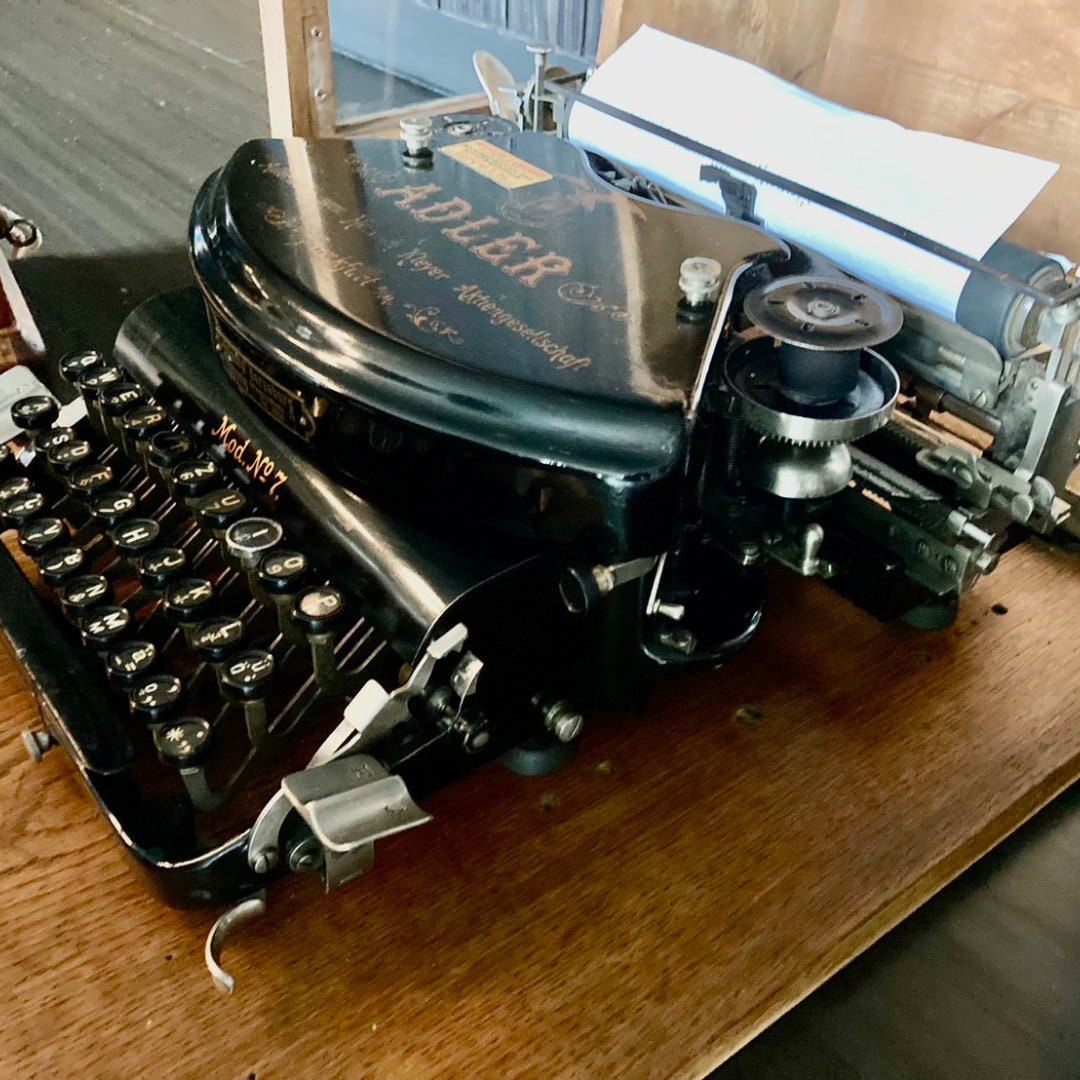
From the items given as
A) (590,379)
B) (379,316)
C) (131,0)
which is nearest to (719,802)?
(590,379)

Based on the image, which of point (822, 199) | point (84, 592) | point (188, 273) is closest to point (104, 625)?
point (84, 592)

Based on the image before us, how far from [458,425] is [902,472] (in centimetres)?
54

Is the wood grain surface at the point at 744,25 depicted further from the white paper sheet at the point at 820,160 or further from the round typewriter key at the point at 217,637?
the round typewriter key at the point at 217,637

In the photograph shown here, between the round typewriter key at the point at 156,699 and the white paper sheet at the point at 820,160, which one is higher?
the white paper sheet at the point at 820,160

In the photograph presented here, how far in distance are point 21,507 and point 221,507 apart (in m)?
0.30

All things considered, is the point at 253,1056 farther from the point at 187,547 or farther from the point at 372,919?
the point at 187,547

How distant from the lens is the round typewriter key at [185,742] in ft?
3.57

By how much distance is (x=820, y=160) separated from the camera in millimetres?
1312

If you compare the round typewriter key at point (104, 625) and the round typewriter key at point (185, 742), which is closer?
the round typewriter key at point (185, 742)

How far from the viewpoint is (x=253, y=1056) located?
1.00 m

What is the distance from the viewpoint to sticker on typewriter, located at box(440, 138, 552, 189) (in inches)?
56.7

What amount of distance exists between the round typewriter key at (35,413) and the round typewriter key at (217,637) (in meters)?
0.52

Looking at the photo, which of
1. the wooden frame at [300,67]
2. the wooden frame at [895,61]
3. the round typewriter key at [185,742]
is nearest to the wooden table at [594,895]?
the round typewriter key at [185,742]

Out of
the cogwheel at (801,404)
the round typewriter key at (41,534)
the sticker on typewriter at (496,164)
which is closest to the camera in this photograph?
the cogwheel at (801,404)
